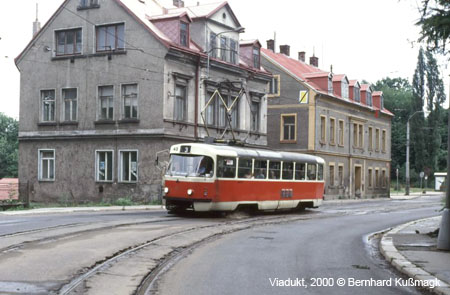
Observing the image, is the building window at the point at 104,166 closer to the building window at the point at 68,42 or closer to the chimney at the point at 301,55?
the building window at the point at 68,42

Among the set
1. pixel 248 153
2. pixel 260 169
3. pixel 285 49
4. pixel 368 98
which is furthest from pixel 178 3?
pixel 368 98

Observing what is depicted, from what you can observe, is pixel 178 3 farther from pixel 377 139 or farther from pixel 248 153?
pixel 377 139

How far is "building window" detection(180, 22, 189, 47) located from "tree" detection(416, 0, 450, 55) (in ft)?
87.1

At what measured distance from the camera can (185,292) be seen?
8781 millimetres

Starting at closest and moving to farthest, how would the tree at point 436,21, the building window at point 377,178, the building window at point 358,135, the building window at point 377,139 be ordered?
the tree at point 436,21
the building window at point 358,135
the building window at point 377,178
the building window at point 377,139

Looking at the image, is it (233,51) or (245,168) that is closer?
(245,168)

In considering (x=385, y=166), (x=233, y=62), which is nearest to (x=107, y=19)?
(x=233, y=62)

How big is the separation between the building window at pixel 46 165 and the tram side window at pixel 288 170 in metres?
16.2

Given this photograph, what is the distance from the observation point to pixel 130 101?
1427 inches

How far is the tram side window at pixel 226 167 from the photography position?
78.3 feet

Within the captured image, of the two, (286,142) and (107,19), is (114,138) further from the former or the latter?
(286,142)

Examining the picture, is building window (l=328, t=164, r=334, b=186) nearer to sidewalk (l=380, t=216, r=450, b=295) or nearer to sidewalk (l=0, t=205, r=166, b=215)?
sidewalk (l=0, t=205, r=166, b=215)

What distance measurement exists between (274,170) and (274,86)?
2595 cm

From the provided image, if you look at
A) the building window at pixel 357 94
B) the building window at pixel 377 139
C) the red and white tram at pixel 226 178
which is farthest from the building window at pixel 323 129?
the red and white tram at pixel 226 178
